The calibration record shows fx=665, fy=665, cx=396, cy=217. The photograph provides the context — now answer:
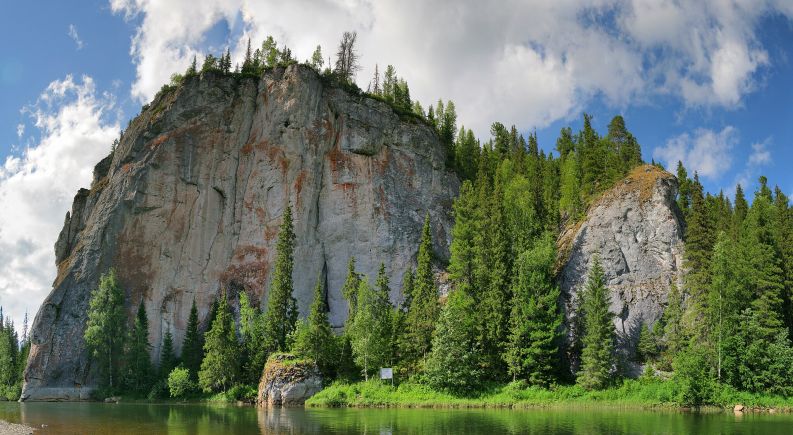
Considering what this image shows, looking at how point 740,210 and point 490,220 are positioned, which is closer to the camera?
point 490,220

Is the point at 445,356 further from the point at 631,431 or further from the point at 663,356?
the point at 631,431

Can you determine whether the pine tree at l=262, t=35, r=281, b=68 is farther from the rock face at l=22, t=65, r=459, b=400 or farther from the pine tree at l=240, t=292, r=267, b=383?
the pine tree at l=240, t=292, r=267, b=383

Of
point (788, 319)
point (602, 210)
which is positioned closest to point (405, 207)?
point (602, 210)

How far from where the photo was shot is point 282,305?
228 feet

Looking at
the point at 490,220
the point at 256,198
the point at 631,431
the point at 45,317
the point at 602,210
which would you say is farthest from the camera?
the point at 256,198

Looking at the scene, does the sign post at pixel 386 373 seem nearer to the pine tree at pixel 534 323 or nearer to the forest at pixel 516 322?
the forest at pixel 516 322

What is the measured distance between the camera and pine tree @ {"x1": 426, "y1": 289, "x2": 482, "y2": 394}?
54281 millimetres

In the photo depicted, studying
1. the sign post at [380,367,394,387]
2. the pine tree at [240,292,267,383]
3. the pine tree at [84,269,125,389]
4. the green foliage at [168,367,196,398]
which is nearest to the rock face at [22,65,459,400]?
the pine tree at [84,269,125,389]

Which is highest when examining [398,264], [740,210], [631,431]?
[740,210]

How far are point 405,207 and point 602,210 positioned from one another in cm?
2582

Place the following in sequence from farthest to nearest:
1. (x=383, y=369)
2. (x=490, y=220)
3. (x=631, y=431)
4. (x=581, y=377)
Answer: (x=490, y=220) < (x=383, y=369) < (x=581, y=377) < (x=631, y=431)

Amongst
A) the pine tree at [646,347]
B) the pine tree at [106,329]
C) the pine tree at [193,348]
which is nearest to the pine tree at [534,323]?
the pine tree at [646,347]

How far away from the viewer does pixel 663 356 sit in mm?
56438

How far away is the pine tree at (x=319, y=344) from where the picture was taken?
61531mm
